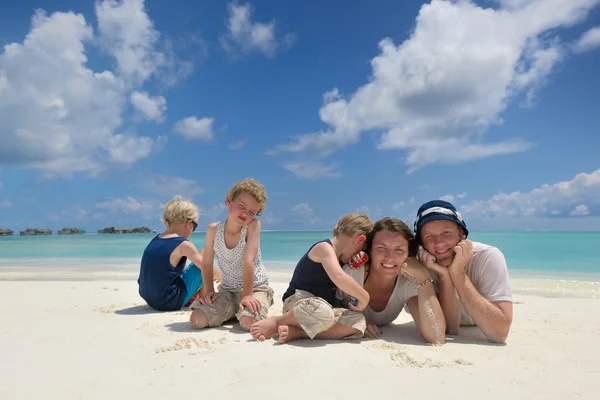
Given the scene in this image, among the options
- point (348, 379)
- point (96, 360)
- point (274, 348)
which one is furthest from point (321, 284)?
point (96, 360)

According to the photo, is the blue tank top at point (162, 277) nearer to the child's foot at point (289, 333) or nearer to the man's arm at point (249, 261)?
the man's arm at point (249, 261)

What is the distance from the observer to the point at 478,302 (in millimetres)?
3412

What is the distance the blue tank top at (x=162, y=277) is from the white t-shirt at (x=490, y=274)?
3.48 m

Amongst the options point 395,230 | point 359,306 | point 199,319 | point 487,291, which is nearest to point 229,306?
point 199,319

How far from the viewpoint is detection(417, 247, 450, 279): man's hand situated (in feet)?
11.6

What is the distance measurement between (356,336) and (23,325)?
11.5ft

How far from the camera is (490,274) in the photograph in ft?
11.7

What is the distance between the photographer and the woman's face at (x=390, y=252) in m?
3.60

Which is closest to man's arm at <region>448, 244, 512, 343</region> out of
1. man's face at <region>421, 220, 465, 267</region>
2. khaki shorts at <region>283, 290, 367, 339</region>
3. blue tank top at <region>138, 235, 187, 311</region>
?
man's face at <region>421, 220, 465, 267</region>

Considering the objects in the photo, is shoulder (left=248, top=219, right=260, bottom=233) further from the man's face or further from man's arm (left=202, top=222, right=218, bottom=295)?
the man's face

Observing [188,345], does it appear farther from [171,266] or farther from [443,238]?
[443,238]

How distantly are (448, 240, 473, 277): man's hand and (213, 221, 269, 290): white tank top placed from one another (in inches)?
86.6

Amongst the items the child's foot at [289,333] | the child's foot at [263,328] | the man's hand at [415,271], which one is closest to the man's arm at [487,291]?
the man's hand at [415,271]

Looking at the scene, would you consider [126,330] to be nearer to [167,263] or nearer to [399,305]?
[167,263]
